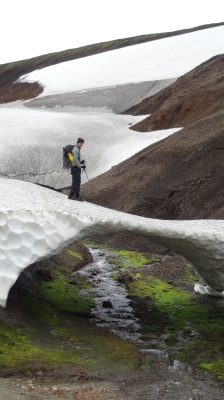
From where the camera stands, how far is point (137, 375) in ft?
41.7

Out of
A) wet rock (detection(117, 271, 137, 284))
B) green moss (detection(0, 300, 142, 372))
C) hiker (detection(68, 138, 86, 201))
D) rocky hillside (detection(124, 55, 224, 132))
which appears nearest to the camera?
green moss (detection(0, 300, 142, 372))

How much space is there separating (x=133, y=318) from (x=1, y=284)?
14.3 ft

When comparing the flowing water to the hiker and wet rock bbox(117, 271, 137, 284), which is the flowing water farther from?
the hiker

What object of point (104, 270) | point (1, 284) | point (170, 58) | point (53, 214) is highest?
point (170, 58)

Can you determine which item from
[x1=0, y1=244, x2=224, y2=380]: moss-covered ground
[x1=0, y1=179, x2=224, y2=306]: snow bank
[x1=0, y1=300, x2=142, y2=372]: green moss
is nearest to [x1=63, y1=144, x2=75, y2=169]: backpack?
[x1=0, y1=179, x2=224, y2=306]: snow bank

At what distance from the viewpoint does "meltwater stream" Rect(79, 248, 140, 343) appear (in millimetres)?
16312

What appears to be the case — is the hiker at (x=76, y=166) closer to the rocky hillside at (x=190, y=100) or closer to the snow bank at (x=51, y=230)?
the snow bank at (x=51, y=230)

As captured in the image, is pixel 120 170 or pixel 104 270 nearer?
pixel 104 270

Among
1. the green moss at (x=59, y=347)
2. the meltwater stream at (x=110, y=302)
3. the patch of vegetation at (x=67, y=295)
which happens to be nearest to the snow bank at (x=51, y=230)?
the green moss at (x=59, y=347)

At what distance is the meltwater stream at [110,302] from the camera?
1631cm

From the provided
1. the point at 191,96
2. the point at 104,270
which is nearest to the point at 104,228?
the point at 104,270

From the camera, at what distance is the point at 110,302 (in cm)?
1873

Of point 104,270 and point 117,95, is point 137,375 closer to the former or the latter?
point 104,270

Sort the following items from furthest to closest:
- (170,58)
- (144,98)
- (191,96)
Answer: (170,58)
(144,98)
(191,96)
